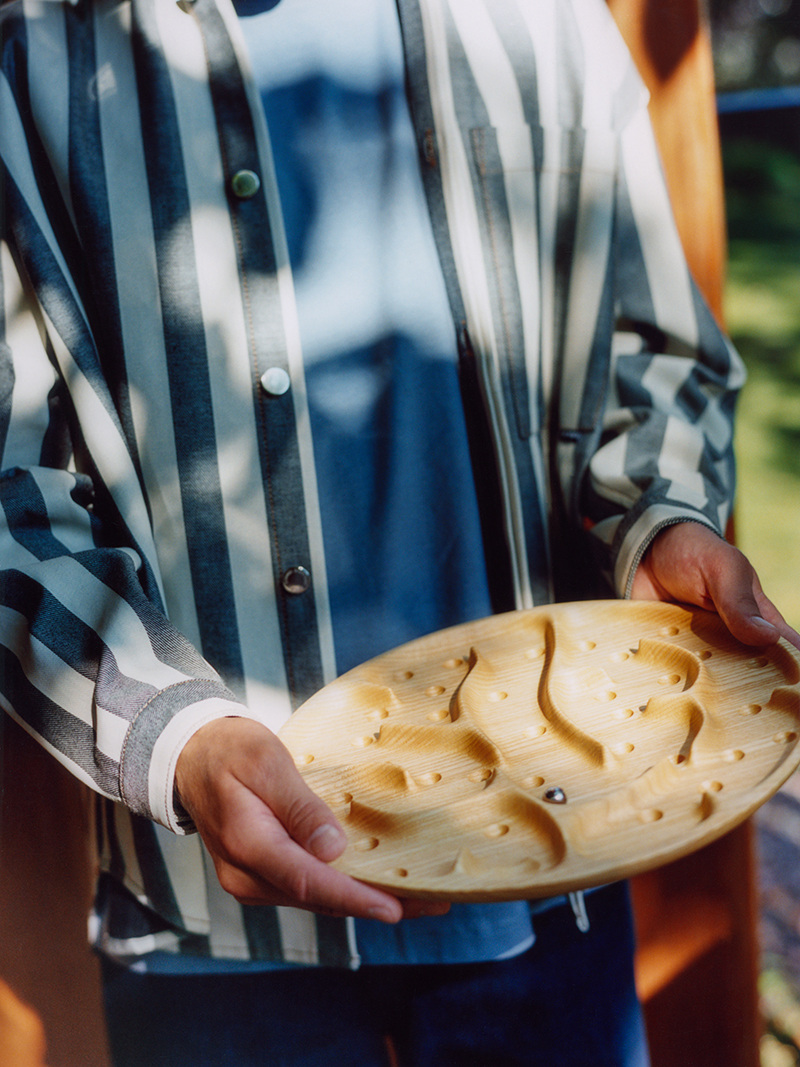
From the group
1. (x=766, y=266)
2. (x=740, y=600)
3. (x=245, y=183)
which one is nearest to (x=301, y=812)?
(x=740, y=600)

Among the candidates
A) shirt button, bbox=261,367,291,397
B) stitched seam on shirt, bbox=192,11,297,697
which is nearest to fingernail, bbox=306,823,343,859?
stitched seam on shirt, bbox=192,11,297,697

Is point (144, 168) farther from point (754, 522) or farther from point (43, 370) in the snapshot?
point (754, 522)

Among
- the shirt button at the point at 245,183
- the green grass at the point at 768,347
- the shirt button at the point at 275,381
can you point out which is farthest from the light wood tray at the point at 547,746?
the green grass at the point at 768,347

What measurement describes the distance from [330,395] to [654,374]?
411 millimetres

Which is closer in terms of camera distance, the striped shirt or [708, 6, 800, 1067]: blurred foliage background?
the striped shirt

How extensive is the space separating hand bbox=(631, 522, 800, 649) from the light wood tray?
26 mm

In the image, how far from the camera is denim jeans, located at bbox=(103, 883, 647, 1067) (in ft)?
3.11

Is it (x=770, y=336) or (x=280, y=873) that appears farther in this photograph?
(x=770, y=336)

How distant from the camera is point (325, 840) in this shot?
613 mm

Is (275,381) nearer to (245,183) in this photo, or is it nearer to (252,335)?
(252,335)

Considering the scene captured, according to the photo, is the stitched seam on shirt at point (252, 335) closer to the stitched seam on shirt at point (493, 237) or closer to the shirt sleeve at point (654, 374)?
the stitched seam on shirt at point (493, 237)

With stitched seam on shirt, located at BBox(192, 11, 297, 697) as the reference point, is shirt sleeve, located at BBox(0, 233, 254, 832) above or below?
below

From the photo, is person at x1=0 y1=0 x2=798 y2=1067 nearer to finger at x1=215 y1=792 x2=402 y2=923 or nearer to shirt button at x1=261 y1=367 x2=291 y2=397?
shirt button at x1=261 y1=367 x2=291 y2=397

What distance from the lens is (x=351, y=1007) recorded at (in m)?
0.95
